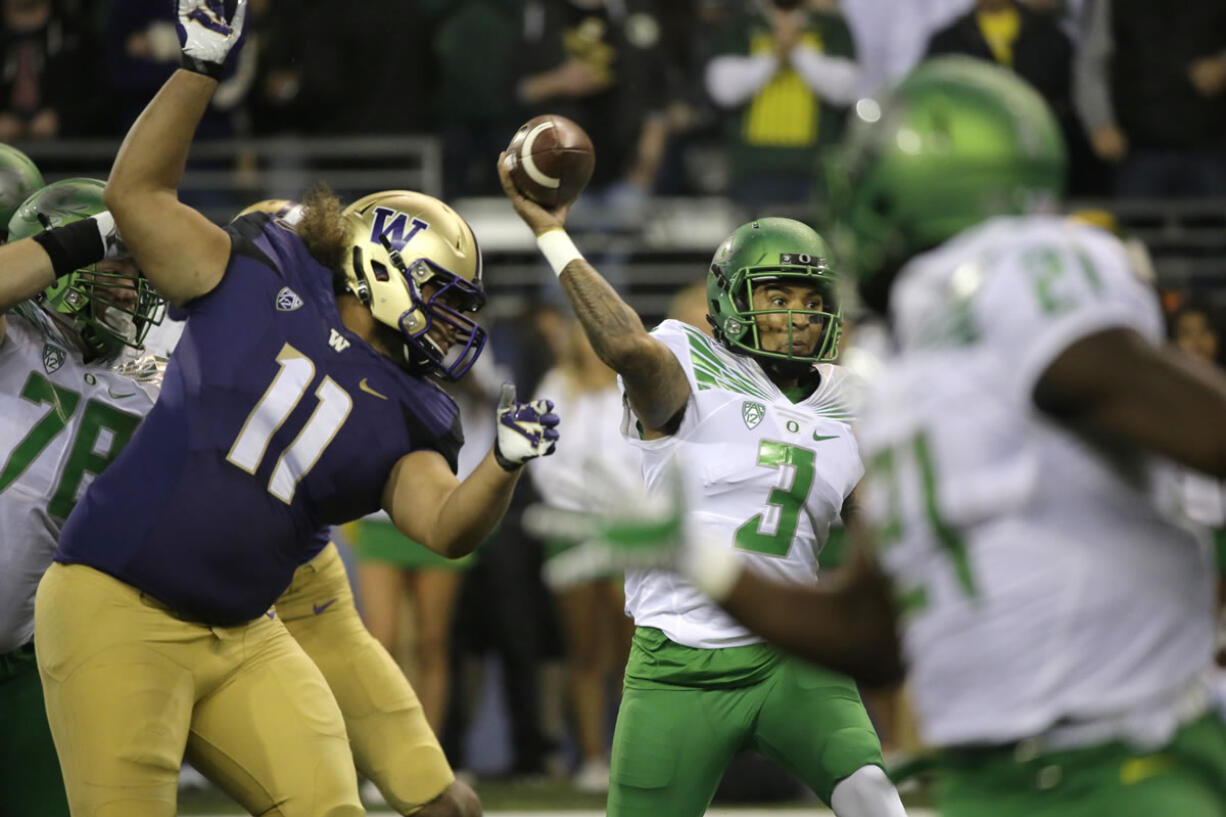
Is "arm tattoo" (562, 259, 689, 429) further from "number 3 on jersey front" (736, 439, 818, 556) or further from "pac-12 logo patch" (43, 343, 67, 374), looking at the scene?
"pac-12 logo patch" (43, 343, 67, 374)

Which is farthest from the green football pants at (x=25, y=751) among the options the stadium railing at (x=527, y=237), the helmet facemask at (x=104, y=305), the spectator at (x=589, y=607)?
the stadium railing at (x=527, y=237)

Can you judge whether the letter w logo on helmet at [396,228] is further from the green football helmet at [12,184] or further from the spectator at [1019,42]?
the spectator at [1019,42]

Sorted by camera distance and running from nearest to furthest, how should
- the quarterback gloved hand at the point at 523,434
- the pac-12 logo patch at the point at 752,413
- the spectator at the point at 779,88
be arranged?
1. the quarterback gloved hand at the point at 523,434
2. the pac-12 logo patch at the point at 752,413
3. the spectator at the point at 779,88

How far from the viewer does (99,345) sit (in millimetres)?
4414

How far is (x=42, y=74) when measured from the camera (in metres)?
8.83

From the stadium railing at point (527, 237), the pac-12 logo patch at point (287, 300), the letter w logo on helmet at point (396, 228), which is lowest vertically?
the stadium railing at point (527, 237)

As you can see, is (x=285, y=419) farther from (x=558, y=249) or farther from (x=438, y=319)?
(x=558, y=249)

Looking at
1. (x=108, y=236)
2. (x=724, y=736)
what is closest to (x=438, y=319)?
(x=108, y=236)

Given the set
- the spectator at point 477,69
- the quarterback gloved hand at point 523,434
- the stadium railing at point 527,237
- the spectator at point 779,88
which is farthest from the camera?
the spectator at point 477,69

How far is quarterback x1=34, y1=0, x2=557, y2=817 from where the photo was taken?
3.59 m

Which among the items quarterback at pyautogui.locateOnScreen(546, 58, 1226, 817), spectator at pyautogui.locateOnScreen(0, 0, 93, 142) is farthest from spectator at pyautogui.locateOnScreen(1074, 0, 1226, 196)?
quarterback at pyautogui.locateOnScreen(546, 58, 1226, 817)

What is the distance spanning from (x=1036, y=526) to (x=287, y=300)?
2.05 meters

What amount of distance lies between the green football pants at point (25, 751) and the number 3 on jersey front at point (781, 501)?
182 centimetres

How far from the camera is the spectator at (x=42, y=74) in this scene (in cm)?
872
